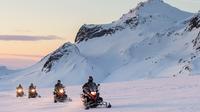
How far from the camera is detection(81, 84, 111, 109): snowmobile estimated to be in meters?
28.0

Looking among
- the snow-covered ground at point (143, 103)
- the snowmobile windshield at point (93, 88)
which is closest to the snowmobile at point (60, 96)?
the snow-covered ground at point (143, 103)

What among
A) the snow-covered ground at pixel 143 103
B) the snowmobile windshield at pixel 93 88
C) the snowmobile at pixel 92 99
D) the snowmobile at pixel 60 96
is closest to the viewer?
the snow-covered ground at pixel 143 103

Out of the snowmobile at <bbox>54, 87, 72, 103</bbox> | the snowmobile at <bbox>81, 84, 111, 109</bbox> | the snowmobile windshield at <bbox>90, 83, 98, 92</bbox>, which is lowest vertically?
the snowmobile at <bbox>81, 84, 111, 109</bbox>

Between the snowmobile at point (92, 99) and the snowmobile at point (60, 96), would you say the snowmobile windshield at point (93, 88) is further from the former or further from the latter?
the snowmobile at point (60, 96)

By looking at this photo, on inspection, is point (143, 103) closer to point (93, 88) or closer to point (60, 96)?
point (93, 88)

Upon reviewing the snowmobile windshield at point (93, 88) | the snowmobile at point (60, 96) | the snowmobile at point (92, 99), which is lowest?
the snowmobile at point (92, 99)

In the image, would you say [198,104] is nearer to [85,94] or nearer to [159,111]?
[159,111]

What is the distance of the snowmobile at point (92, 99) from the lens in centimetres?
→ 2798

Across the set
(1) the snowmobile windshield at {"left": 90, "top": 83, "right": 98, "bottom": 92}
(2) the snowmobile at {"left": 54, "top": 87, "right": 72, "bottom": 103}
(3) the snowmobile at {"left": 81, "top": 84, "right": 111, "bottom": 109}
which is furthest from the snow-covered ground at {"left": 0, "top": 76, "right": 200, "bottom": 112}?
(1) the snowmobile windshield at {"left": 90, "top": 83, "right": 98, "bottom": 92}

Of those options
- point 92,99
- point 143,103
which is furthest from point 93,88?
point 143,103

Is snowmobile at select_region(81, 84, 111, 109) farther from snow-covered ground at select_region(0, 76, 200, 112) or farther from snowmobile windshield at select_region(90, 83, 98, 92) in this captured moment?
snow-covered ground at select_region(0, 76, 200, 112)

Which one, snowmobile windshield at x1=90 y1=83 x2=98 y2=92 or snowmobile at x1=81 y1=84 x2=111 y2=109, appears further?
snowmobile windshield at x1=90 y1=83 x2=98 y2=92

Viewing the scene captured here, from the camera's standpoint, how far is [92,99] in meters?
28.5

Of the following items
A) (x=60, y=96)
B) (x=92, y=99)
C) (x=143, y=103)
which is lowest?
(x=143, y=103)
